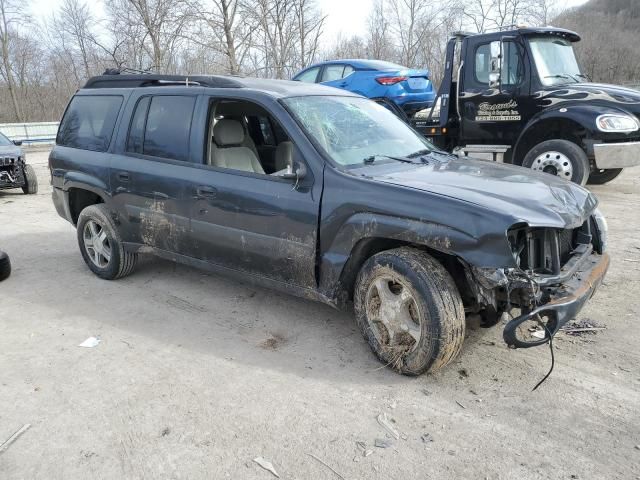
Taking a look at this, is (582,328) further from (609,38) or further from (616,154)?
(609,38)

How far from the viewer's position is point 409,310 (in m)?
3.23

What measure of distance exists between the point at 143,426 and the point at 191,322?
139 cm

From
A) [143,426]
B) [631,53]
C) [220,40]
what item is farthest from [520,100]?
[631,53]

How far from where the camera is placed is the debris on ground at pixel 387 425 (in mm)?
2715

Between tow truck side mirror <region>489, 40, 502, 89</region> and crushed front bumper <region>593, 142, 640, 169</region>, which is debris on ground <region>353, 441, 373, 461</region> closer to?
crushed front bumper <region>593, 142, 640, 169</region>

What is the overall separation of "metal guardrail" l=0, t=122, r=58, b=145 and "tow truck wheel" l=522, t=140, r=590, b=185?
24.4m

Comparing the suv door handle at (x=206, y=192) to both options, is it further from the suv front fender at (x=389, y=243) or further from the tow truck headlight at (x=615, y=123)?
the tow truck headlight at (x=615, y=123)

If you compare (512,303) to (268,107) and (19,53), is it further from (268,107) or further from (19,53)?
(19,53)

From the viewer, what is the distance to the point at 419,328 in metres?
3.14

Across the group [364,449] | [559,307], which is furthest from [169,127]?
[559,307]

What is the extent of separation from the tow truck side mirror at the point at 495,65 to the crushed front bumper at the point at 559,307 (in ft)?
18.7

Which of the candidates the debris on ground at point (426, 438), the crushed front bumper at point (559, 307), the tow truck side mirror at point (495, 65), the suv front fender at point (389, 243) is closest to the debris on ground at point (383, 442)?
the debris on ground at point (426, 438)

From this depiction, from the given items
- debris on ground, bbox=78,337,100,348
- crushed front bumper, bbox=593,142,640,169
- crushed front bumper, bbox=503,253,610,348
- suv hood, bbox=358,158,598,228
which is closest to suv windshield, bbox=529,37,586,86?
crushed front bumper, bbox=593,142,640,169

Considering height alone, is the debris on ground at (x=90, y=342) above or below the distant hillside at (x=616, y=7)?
below
